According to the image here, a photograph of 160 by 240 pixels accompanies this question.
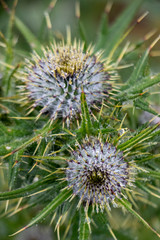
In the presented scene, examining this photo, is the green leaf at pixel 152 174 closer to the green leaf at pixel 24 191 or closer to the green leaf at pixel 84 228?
the green leaf at pixel 84 228

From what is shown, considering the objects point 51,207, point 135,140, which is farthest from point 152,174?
point 51,207

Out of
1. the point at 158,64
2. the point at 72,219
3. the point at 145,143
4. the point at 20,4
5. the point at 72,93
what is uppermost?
the point at 20,4

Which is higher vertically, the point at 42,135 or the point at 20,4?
the point at 20,4

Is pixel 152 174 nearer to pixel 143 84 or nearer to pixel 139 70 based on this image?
pixel 143 84

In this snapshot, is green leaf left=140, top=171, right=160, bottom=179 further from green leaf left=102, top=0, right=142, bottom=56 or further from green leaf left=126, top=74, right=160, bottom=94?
green leaf left=102, top=0, right=142, bottom=56

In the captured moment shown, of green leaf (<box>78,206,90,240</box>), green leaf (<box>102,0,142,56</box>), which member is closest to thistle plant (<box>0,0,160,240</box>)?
green leaf (<box>78,206,90,240</box>)

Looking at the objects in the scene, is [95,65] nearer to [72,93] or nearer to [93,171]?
[72,93]

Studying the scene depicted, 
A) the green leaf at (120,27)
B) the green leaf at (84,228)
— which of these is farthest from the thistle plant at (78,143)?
the green leaf at (120,27)

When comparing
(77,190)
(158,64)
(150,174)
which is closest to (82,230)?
(77,190)
